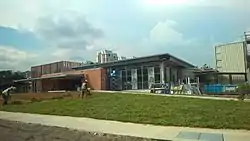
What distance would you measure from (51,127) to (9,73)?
73.4 metres

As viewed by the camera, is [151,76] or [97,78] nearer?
[151,76]

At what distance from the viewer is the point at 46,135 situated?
36.9 feet

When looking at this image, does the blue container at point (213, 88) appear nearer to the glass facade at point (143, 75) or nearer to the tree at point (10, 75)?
the glass facade at point (143, 75)

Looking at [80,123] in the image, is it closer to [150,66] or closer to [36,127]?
[36,127]

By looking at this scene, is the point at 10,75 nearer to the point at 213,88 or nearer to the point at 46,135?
the point at 213,88

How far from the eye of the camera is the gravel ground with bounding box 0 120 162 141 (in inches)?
420

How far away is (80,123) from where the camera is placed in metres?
14.0

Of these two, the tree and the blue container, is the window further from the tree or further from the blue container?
the tree

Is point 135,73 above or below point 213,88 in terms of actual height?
above

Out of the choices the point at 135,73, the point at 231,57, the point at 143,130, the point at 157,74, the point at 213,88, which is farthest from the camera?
the point at 231,57

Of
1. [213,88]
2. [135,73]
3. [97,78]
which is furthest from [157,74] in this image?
[97,78]

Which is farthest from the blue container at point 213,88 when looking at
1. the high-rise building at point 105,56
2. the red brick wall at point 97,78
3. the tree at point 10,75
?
the tree at point 10,75

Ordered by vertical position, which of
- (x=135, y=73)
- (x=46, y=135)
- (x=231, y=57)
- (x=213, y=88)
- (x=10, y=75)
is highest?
(x=231, y=57)

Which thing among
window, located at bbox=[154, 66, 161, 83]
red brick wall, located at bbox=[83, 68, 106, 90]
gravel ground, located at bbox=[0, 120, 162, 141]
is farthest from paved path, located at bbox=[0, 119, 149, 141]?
red brick wall, located at bbox=[83, 68, 106, 90]
